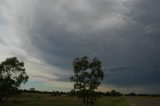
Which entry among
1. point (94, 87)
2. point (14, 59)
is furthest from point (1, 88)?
point (94, 87)

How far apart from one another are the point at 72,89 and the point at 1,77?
2316 cm

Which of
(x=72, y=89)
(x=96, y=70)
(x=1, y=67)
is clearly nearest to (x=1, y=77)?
(x=1, y=67)

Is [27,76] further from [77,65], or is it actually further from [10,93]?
[77,65]

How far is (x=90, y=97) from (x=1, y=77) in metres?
28.4

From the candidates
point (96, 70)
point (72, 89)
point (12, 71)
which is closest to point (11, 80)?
point (12, 71)

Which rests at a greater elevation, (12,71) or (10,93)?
(12,71)

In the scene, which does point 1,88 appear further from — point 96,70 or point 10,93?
point 96,70

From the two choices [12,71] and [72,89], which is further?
[12,71]

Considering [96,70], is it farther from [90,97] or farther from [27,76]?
[27,76]

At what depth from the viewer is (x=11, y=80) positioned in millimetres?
102250

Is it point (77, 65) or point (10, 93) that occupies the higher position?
point (77, 65)

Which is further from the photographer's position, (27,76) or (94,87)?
(27,76)

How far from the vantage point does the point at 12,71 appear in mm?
104250

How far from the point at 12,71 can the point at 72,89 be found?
68.7 ft
